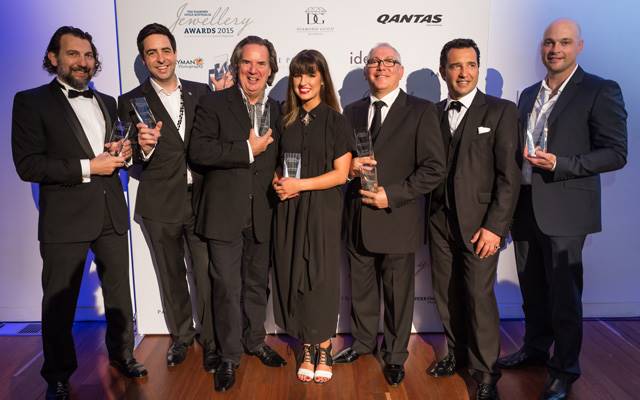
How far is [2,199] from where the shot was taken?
3.95 m

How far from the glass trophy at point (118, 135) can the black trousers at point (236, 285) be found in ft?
2.49

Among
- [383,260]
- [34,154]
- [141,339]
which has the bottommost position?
[141,339]

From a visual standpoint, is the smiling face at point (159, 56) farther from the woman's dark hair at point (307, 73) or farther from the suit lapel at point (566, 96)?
the suit lapel at point (566, 96)

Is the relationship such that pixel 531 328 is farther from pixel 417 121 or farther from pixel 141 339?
pixel 141 339

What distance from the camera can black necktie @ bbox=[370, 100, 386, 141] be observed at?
2861mm

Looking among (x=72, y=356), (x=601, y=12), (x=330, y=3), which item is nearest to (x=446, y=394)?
(x=72, y=356)

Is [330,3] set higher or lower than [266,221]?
higher

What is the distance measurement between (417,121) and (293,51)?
1.22 m

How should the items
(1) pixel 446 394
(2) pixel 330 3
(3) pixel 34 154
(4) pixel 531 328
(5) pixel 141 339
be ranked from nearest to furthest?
1. (3) pixel 34 154
2. (1) pixel 446 394
3. (4) pixel 531 328
4. (2) pixel 330 3
5. (5) pixel 141 339

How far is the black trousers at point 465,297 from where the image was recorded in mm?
2816

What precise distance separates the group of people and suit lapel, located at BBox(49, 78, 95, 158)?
12 mm

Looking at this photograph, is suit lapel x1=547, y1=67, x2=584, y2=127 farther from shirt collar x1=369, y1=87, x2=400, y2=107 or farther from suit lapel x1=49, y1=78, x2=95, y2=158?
suit lapel x1=49, y1=78, x2=95, y2=158

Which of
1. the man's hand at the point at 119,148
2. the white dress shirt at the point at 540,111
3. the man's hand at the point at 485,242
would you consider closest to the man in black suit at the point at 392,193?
the man's hand at the point at 485,242

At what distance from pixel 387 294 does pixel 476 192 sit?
0.86 meters
